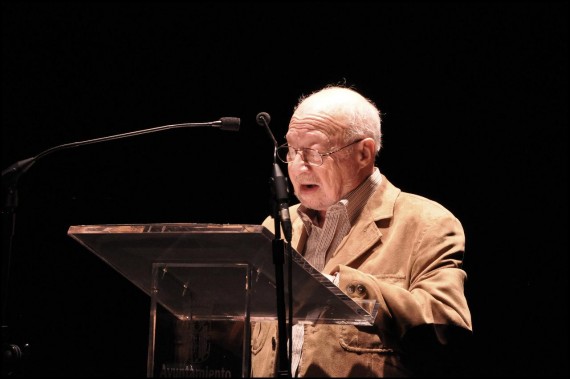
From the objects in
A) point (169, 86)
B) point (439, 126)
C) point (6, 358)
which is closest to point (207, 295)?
point (6, 358)

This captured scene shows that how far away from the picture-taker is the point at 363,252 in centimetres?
281

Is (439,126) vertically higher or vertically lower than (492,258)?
higher

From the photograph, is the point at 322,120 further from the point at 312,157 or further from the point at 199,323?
the point at 199,323

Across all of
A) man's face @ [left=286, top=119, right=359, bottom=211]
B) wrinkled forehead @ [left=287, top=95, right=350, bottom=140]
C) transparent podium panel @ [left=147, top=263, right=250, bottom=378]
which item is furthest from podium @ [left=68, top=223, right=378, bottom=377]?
wrinkled forehead @ [left=287, top=95, right=350, bottom=140]

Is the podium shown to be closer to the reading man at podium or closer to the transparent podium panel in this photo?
the transparent podium panel

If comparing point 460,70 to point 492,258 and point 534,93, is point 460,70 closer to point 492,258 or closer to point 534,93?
point 534,93

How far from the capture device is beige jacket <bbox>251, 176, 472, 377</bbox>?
A: 2320 millimetres

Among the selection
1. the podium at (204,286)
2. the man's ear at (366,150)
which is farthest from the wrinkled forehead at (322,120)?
the podium at (204,286)

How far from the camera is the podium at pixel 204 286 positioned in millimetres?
1841

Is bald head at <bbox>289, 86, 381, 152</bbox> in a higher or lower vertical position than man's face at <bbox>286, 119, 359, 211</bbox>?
higher

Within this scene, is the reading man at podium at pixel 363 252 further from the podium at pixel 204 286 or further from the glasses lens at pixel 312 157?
the podium at pixel 204 286

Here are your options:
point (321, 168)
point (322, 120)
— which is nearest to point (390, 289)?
point (321, 168)

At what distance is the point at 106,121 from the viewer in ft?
13.3

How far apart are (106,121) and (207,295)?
7.51 ft
